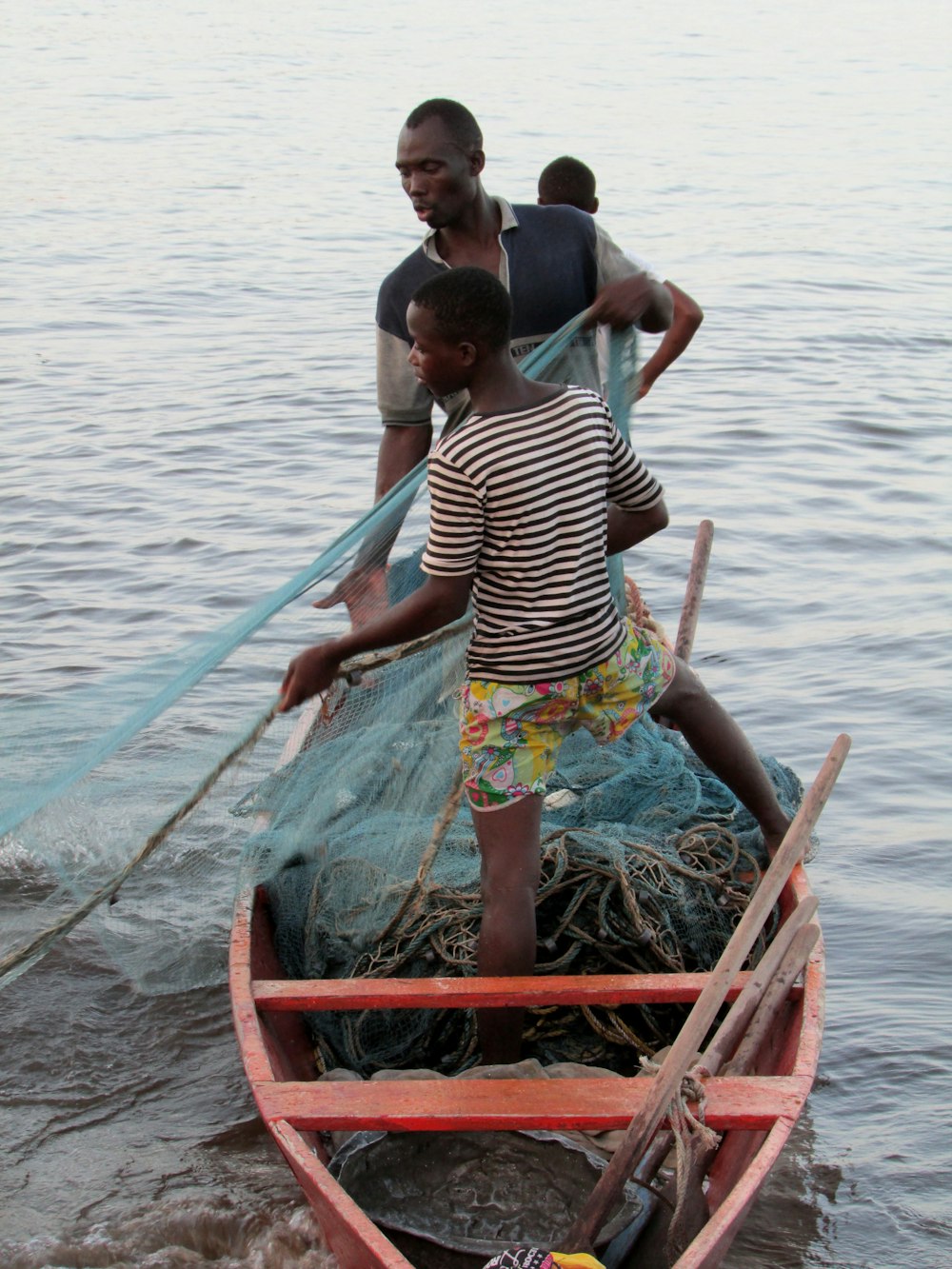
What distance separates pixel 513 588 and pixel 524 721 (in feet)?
0.95

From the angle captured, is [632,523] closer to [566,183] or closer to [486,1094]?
[486,1094]

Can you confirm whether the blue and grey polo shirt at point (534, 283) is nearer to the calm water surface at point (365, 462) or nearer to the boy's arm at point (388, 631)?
Answer: the calm water surface at point (365, 462)

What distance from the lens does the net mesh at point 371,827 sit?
337 cm

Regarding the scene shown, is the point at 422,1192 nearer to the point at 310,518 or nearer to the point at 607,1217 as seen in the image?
the point at 607,1217

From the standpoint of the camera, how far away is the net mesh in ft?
11.1

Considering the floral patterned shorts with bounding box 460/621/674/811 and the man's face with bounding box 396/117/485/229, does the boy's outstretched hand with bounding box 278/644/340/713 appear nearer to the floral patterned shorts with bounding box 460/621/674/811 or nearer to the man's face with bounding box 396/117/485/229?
the floral patterned shorts with bounding box 460/621/674/811

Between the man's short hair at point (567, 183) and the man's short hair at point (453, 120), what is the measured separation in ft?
9.17

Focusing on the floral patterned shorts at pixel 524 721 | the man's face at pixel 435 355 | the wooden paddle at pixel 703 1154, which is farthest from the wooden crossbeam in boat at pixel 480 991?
the man's face at pixel 435 355

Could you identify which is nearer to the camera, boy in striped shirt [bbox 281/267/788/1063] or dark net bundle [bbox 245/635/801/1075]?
boy in striped shirt [bbox 281/267/788/1063]

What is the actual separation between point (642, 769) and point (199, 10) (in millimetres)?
32945

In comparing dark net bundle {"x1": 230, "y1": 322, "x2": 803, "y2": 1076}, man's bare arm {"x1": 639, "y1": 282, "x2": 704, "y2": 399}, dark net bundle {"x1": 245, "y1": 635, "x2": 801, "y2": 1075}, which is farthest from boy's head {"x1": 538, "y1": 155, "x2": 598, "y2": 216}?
dark net bundle {"x1": 245, "y1": 635, "x2": 801, "y2": 1075}

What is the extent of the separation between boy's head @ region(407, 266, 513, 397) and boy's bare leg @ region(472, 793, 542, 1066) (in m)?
0.90

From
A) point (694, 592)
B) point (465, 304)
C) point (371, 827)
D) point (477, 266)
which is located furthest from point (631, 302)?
point (694, 592)

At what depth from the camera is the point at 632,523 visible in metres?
3.34
